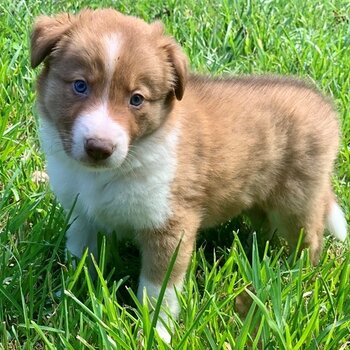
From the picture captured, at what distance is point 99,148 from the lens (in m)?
3.06

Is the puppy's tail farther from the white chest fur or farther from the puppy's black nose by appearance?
the puppy's black nose

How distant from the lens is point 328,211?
436 centimetres

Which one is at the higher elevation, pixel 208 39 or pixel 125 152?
pixel 125 152

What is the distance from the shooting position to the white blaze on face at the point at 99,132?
3059 millimetres

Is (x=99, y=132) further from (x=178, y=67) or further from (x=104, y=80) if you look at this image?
(x=178, y=67)

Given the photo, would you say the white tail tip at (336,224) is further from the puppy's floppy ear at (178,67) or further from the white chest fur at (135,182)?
the puppy's floppy ear at (178,67)

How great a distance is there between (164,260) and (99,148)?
0.74 metres

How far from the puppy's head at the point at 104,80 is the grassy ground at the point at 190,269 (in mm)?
610

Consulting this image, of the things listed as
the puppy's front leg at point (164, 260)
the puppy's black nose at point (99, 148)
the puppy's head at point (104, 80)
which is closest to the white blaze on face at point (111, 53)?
the puppy's head at point (104, 80)

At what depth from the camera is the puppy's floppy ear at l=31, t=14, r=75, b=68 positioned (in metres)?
3.36

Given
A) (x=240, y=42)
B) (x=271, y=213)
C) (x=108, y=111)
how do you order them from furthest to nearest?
1. (x=240, y=42)
2. (x=271, y=213)
3. (x=108, y=111)

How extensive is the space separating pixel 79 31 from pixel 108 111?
43cm

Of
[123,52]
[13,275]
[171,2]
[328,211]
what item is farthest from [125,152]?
[171,2]

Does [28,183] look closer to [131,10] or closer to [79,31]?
[79,31]
